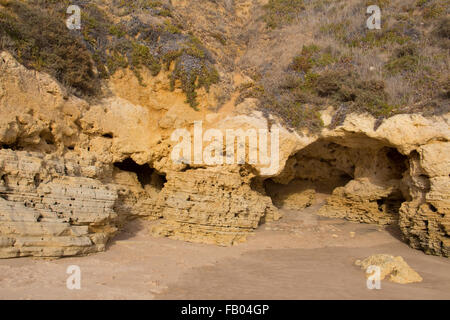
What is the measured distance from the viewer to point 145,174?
12.3 metres

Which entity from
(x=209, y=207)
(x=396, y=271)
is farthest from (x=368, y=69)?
(x=396, y=271)

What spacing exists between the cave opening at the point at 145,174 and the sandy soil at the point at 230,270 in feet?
6.58

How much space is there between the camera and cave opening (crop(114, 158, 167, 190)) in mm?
11742

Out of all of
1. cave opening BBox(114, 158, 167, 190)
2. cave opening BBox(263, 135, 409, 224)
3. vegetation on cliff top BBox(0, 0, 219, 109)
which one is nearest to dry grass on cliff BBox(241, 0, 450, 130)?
cave opening BBox(263, 135, 409, 224)

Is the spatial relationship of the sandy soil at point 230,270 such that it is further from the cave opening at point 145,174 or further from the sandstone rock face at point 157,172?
the cave opening at point 145,174

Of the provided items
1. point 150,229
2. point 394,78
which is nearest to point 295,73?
point 394,78

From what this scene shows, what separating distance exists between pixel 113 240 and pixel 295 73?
33.0 feet

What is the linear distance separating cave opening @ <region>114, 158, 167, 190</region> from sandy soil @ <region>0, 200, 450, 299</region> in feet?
6.58

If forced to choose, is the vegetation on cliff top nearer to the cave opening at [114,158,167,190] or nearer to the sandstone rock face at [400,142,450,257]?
the cave opening at [114,158,167,190]

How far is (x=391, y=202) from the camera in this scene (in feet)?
40.4

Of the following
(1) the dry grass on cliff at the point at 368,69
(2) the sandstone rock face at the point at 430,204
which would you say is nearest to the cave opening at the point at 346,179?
(2) the sandstone rock face at the point at 430,204

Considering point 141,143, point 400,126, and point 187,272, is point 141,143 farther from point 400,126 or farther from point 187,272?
point 400,126

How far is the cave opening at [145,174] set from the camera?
38.5 ft

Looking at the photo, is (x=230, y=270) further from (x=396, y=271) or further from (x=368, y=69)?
(x=368, y=69)
